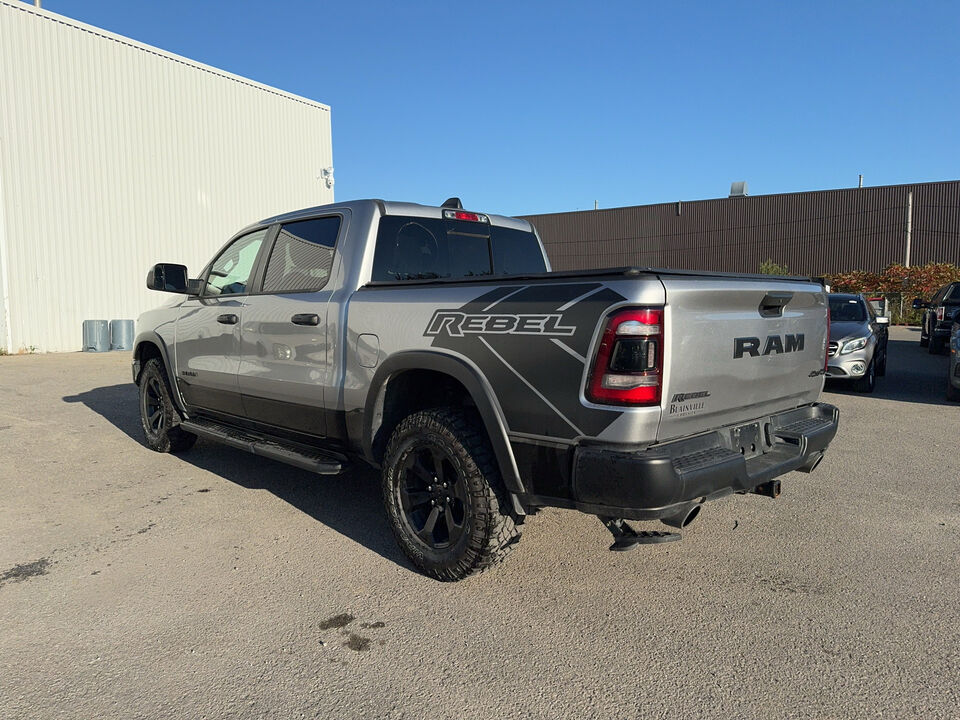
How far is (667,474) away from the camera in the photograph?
9.04 feet

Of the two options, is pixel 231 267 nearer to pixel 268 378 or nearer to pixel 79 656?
pixel 268 378

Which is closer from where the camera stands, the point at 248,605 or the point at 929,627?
the point at 929,627

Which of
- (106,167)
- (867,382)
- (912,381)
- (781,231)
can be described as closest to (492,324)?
(867,382)

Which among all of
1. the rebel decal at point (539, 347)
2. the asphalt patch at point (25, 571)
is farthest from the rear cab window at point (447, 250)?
the asphalt patch at point (25, 571)

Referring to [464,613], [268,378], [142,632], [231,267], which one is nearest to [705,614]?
[464,613]

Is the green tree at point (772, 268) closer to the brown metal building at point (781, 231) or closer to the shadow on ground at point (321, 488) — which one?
the brown metal building at point (781, 231)

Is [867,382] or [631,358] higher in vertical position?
[631,358]

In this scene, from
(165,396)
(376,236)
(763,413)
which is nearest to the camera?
(763,413)

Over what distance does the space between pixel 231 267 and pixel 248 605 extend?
9.36 feet

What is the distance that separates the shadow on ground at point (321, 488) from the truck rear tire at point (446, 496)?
26 centimetres

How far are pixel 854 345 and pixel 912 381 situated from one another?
2.45m

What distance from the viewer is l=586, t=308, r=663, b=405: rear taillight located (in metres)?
2.74

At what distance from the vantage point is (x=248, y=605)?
3254mm

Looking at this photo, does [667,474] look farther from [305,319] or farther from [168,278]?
[168,278]
